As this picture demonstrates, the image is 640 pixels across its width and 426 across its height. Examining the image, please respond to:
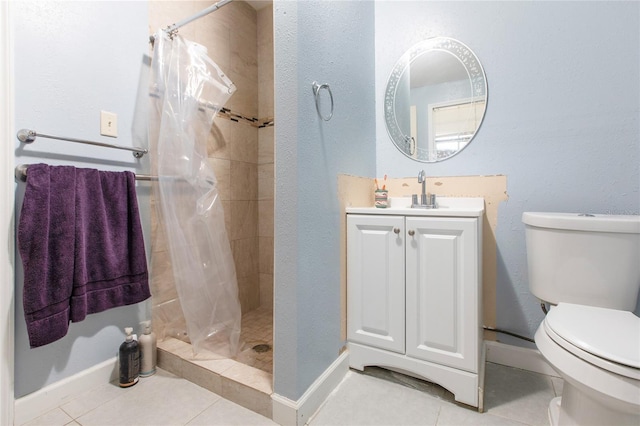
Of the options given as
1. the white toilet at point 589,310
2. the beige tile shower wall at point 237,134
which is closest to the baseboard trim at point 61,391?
the beige tile shower wall at point 237,134

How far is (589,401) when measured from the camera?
0.97m

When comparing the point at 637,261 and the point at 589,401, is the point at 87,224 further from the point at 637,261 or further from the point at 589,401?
the point at 637,261

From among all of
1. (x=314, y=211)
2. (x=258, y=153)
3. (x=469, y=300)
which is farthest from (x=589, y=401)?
(x=258, y=153)

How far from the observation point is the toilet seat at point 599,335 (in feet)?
2.66

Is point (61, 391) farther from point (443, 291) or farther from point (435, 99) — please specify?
point (435, 99)

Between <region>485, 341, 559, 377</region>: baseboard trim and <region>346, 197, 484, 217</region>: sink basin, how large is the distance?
0.73 metres

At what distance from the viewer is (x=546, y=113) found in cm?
147

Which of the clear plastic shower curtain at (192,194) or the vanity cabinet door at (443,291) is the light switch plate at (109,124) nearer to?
the clear plastic shower curtain at (192,194)

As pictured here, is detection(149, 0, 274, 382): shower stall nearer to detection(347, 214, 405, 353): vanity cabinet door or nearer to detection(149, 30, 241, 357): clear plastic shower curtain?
detection(149, 30, 241, 357): clear plastic shower curtain

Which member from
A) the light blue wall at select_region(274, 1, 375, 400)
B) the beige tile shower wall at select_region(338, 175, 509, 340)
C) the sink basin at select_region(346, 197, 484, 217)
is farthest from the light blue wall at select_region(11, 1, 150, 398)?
the sink basin at select_region(346, 197, 484, 217)

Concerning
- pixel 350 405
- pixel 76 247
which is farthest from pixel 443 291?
pixel 76 247

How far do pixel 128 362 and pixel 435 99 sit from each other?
2052mm

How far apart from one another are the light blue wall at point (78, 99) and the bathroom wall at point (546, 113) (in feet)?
5.22

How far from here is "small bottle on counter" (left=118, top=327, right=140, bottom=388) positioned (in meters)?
1.33
